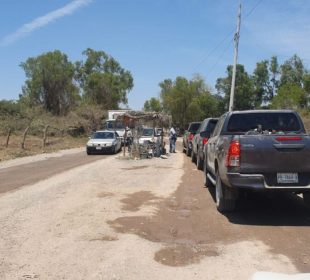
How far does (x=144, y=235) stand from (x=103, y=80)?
77.5 metres

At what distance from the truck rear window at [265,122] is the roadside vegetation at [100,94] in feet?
124

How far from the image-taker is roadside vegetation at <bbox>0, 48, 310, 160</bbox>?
55219 millimetres

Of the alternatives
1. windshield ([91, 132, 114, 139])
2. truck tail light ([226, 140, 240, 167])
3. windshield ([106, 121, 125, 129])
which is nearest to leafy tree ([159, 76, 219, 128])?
windshield ([106, 121, 125, 129])

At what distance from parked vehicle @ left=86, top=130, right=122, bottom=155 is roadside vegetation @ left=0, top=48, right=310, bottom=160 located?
59.5 feet

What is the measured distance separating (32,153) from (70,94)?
153 feet

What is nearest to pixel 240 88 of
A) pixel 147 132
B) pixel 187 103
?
pixel 187 103

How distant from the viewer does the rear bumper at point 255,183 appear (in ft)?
26.7

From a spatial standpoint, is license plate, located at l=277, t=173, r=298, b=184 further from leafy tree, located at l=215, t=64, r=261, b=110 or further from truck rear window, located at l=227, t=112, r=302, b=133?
leafy tree, located at l=215, t=64, r=261, b=110

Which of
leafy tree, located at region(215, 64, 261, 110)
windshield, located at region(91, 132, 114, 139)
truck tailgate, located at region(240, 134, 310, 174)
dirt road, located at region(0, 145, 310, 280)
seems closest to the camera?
dirt road, located at region(0, 145, 310, 280)

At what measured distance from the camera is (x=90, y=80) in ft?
275

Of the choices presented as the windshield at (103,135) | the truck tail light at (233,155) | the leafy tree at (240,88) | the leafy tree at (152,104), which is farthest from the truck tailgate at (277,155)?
the leafy tree at (152,104)

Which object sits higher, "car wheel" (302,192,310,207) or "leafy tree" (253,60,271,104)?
"leafy tree" (253,60,271,104)

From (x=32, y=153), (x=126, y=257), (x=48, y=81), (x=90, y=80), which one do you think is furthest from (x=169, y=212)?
(x=90, y=80)

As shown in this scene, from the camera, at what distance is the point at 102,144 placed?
28484 millimetres
